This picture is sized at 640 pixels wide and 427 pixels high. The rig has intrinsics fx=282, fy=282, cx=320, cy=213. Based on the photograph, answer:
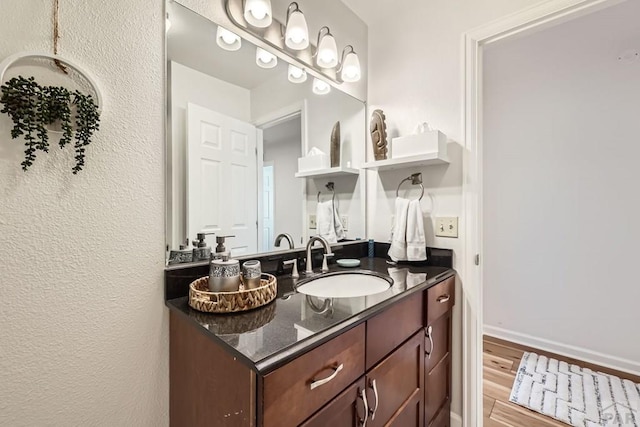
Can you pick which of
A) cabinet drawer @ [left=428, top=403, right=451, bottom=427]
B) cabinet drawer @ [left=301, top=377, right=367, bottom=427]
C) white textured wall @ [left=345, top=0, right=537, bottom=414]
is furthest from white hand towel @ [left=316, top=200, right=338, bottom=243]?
cabinet drawer @ [left=428, top=403, right=451, bottom=427]

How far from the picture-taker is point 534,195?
90.1 inches

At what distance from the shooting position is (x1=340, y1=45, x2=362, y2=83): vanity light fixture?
1569mm

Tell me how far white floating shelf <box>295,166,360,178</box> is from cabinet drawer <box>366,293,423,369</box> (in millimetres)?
791

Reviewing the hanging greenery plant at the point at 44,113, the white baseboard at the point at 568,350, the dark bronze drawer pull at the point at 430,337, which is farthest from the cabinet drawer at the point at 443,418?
the hanging greenery plant at the point at 44,113

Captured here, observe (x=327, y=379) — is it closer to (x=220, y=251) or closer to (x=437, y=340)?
(x=220, y=251)

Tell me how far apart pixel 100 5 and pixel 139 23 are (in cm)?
10

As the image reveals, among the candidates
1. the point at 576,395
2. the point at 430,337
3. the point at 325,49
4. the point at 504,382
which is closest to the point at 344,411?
the point at 430,337

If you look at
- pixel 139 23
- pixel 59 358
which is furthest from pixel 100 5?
pixel 59 358

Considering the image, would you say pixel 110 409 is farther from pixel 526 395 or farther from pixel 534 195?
pixel 534 195

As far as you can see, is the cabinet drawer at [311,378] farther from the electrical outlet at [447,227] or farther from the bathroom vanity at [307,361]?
the electrical outlet at [447,227]

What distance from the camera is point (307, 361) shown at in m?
0.64

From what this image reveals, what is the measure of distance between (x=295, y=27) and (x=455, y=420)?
80.3 inches

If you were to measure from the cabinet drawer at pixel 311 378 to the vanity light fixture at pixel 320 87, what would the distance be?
122 centimetres

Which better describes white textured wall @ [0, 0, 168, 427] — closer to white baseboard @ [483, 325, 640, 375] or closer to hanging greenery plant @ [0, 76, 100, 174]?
hanging greenery plant @ [0, 76, 100, 174]
